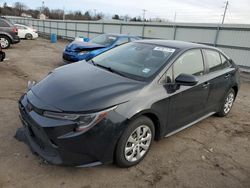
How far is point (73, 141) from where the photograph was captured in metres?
2.54

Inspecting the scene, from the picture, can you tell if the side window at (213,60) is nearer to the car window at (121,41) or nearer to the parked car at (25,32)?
the car window at (121,41)

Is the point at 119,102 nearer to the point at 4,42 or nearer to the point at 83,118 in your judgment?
the point at 83,118

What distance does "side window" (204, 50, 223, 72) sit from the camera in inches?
168

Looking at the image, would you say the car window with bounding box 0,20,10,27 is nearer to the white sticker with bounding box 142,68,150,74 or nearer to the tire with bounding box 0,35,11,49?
the tire with bounding box 0,35,11,49

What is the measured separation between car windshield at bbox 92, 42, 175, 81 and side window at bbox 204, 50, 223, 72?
3.00 feet

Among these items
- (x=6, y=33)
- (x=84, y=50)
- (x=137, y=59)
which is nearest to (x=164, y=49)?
(x=137, y=59)

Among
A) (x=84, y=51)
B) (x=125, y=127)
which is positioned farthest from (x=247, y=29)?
(x=125, y=127)

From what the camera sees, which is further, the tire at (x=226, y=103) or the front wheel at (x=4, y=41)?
the front wheel at (x=4, y=41)

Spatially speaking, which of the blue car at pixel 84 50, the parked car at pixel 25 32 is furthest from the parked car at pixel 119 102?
the parked car at pixel 25 32

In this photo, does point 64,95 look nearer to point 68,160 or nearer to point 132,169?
point 68,160

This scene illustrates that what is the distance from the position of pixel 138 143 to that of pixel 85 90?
966 millimetres

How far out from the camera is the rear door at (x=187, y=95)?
3.43m

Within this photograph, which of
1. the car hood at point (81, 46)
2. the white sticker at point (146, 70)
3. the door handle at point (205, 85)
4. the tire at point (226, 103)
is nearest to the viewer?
the white sticker at point (146, 70)

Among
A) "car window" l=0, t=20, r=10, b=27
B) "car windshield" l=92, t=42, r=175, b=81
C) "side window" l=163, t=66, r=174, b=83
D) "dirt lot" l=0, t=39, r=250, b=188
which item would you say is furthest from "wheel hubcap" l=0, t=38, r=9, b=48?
"side window" l=163, t=66, r=174, b=83
